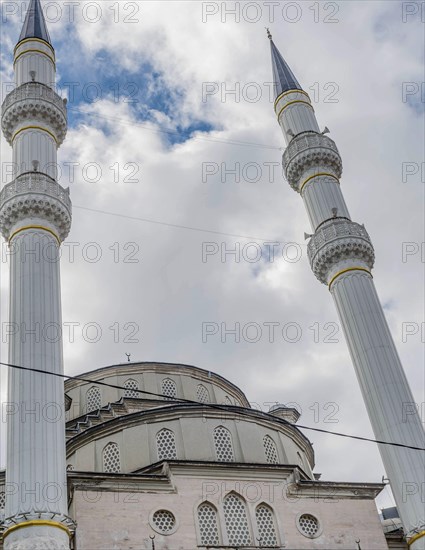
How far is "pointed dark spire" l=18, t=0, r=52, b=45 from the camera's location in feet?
66.1

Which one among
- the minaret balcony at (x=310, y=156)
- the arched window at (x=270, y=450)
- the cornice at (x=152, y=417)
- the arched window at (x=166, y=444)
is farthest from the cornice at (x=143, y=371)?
the minaret balcony at (x=310, y=156)

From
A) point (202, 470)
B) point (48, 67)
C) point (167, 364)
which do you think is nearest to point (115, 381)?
point (167, 364)

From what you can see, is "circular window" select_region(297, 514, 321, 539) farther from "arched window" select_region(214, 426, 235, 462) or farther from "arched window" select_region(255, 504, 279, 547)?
"arched window" select_region(214, 426, 235, 462)

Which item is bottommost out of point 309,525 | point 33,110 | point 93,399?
point 309,525

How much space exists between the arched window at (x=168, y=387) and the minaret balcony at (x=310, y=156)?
23.4 ft

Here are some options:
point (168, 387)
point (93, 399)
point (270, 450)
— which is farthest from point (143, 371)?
point (270, 450)

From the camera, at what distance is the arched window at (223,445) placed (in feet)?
58.1

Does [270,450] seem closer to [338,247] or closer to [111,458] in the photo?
[111,458]

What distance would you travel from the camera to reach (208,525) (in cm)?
1495

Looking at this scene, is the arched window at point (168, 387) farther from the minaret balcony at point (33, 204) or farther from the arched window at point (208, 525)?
the minaret balcony at point (33, 204)

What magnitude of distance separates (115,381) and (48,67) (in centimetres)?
931

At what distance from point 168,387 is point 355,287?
25.6ft

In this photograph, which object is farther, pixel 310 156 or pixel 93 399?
pixel 93 399

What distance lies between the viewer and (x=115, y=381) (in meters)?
22.9
